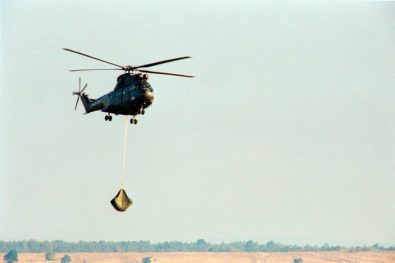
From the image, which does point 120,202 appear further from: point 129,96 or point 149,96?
point 129,96

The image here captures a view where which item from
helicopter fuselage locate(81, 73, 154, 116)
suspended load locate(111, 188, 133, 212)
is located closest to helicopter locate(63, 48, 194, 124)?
helicopter fuselage locate(81, 73, 154, 116)

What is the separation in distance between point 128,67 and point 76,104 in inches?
589

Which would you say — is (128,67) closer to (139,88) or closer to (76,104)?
(139,88)

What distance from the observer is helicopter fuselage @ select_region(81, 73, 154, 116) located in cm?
7425

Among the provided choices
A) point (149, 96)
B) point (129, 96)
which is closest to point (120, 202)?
point (149, 96)

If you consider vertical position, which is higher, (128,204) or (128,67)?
(128,67)

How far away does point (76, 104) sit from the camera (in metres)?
90.9

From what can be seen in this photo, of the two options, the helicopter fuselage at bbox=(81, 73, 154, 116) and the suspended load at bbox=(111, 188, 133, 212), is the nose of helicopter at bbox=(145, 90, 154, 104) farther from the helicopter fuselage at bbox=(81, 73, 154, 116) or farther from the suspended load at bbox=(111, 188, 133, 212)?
the suspended load at bbox=(111, 188, 133, 212)

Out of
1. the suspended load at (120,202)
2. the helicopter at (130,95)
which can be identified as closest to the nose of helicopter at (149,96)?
the helicopter at (130,95)

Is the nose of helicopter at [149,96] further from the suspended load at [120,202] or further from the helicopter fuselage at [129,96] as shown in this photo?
the suspended load at [120,202]

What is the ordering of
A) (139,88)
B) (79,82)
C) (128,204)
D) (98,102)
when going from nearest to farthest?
1. (128,204)
2. (139,88)
3. (98,102)
4. (79,82)

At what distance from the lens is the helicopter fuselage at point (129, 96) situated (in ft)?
244

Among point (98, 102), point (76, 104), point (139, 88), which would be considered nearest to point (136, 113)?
point (139, 88)

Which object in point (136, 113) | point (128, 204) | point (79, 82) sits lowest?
point (128, 204)
